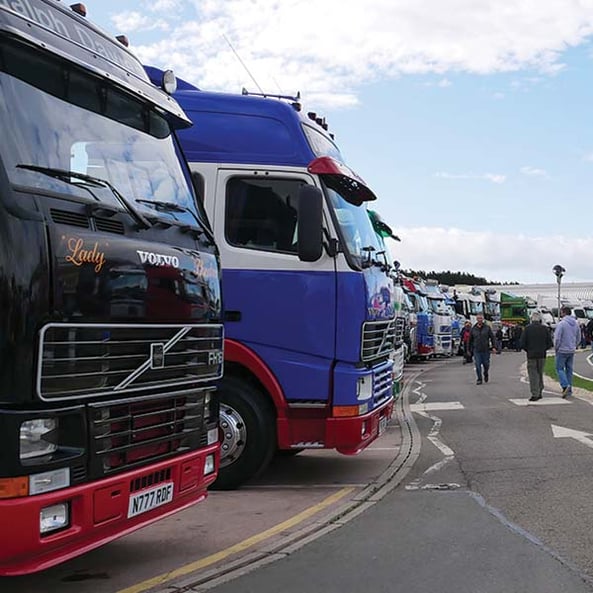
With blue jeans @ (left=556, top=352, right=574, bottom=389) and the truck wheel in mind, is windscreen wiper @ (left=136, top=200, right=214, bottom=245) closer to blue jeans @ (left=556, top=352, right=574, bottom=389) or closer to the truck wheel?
the truck wheel

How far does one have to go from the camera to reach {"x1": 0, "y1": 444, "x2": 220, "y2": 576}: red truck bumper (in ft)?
13.9

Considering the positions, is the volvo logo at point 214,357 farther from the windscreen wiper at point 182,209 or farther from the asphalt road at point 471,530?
the asphalt road at point 471,530

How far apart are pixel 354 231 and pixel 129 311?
13.8 feet

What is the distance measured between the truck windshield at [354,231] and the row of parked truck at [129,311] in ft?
0.12

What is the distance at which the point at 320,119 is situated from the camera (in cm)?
977

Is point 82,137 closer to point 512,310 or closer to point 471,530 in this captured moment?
point 471,530

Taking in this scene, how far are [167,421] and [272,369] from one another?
3.07 m

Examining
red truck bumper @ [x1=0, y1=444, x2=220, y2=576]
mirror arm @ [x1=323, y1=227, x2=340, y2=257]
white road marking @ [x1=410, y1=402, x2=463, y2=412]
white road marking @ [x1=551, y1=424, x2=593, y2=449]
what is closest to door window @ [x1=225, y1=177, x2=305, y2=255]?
mirror arm @ [x1=323, y1=227, x2=340, y2=257]

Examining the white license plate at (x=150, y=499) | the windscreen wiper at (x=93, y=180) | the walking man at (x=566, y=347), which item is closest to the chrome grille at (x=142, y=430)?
the white license plate at (x=150, y=499)

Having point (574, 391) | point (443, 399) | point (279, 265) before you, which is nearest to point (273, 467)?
point (279, 265)

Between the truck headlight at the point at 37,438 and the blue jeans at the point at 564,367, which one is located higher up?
the truck headlight at the point at 37,438

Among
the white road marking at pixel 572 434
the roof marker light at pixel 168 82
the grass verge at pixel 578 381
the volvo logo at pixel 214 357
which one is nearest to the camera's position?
the volvo logo at pixel 214 357

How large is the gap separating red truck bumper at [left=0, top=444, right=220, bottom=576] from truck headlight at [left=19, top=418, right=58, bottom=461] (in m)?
0.22

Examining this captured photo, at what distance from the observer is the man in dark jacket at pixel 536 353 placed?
56.2ft
